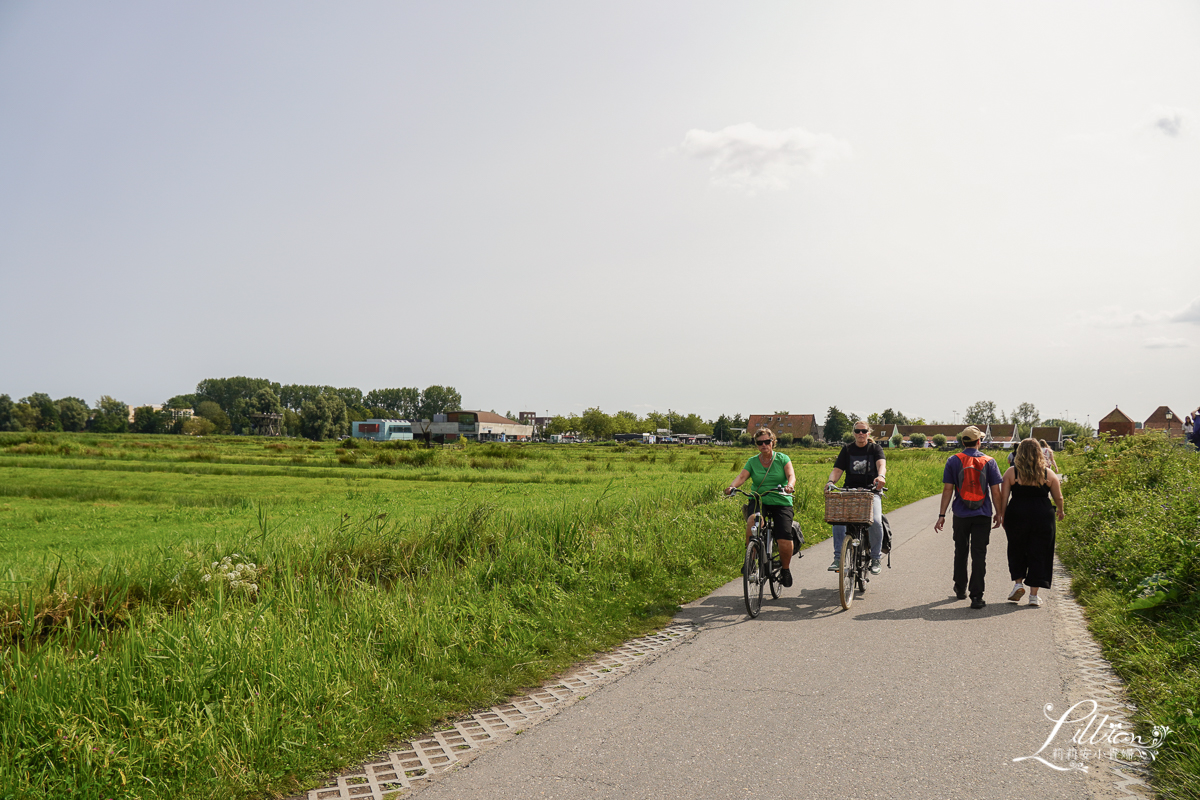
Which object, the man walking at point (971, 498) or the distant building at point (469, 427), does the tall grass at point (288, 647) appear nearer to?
the man walking at point (971, 498)

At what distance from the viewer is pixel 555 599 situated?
7543 millimetres

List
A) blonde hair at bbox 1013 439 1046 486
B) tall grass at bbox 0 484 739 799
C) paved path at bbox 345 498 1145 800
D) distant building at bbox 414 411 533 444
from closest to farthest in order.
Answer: paved path at bbox 345 498 1145 800 < tall grass at bbox 0 484 739 799 < blonde hair at bbox 1013 439 1046 486 < distant building at bbox 414 411 533 444

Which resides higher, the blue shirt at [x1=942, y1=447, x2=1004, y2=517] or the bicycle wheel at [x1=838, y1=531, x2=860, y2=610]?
the blue shirt at [x1=942, y1=447, x2=1004, y2=517]

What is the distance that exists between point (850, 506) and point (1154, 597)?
2.73m

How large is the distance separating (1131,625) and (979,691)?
2448mm

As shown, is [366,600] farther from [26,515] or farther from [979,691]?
[26,515]

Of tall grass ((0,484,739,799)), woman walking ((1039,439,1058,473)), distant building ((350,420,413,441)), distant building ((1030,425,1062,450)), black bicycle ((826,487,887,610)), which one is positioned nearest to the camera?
tall grass ((0,484,739,799))

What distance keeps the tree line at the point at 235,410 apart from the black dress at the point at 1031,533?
135m

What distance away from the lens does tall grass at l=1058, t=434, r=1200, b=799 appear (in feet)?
13.2

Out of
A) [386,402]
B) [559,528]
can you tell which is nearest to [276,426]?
[386,402]

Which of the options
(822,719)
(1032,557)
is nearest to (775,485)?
(1032,557)

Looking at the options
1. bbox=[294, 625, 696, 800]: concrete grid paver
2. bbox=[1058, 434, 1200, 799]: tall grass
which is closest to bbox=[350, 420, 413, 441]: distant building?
bbox=[1058, 434, 1200, 799]: tall grass

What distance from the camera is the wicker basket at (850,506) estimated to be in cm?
785

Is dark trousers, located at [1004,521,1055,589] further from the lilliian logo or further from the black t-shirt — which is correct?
the lilliian logo
